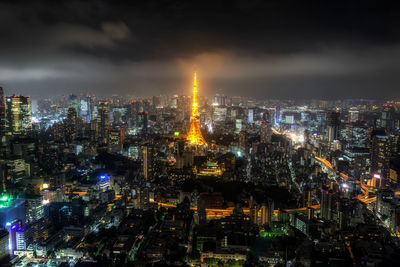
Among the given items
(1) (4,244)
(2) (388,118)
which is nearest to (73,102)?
(1) (4,244)

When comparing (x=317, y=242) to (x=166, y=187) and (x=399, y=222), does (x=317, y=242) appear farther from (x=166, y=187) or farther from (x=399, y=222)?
(x=166, y=187)

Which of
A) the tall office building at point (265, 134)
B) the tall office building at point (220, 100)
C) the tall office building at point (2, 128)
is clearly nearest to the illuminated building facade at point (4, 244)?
the tall office building at point (2, 128)

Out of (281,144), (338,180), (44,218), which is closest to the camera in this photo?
(44,218)

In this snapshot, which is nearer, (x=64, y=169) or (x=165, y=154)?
(x=64, y=169)

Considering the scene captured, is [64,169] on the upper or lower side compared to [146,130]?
lower

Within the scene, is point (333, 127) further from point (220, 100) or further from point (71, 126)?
point (71, 126)

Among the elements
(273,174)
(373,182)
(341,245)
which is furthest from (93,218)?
(373,182)

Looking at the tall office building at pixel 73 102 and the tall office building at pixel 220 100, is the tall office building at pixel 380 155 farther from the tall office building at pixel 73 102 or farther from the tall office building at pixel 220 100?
the tall office building at pixel 73 102
